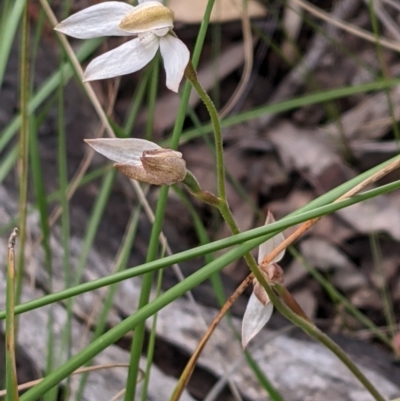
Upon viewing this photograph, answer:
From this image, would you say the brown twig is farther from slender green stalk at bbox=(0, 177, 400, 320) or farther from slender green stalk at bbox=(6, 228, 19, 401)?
slender green stalk at bbox=(6, 228, 19, 401)

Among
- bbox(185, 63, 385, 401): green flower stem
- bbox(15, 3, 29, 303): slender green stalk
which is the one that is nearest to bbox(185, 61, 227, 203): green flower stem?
bbox(185, 63, 385, 401): green flower stem

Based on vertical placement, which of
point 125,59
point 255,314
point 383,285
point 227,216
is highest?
point 125,59

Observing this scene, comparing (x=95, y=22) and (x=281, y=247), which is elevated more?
(x=95, y=22)

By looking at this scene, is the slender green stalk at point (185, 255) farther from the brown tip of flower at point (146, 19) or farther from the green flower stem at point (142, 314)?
the brown tip of flower at point (146, 19)

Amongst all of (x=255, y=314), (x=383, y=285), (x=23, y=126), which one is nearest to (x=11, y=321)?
(x=255, y=314)

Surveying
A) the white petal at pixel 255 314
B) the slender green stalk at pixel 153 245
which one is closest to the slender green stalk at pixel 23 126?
the slender green stalk at pixel 153 245

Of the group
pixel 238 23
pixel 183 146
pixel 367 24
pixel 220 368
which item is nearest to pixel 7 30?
pixel 220 368

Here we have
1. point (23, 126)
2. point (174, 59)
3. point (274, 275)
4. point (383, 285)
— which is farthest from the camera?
point (383, 285)

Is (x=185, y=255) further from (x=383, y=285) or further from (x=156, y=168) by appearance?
(x=383, y=285)
